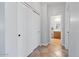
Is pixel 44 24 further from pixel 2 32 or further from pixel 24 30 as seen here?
pixel 2 32

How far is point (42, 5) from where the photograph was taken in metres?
7.15

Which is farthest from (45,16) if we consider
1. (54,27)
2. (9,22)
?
(54,27)

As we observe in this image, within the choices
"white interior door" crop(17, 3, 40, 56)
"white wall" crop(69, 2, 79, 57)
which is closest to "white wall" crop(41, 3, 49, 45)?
"white interior door" crop(17, 3, 40, 56)

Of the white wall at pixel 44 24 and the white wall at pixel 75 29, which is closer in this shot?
the white wall at pixel 75 29

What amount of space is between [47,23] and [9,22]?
5.19 meters

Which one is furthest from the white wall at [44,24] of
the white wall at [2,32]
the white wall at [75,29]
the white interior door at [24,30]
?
the white wall at [2,32]

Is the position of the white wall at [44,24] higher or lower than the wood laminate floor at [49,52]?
higher

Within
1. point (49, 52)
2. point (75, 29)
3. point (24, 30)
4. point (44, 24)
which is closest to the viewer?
point (75, 29)

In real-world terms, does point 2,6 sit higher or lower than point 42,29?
higher

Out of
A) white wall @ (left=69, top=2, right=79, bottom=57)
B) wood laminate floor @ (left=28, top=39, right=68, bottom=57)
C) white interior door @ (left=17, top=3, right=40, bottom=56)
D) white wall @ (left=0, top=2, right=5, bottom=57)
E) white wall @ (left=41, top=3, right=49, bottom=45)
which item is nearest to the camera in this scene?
white wall @ (left=69, top=2, right=79, bottom=57)

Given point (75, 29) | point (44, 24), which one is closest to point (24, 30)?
point (75, 29)

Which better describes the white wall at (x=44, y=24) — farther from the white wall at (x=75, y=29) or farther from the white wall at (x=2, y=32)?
the white wall at (x=2, y=32)

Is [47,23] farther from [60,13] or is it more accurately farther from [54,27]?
[54,27]

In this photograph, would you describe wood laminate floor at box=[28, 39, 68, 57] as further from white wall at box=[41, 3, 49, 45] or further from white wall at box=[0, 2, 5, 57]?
white wall at box=[0, 2, 5, 57]
